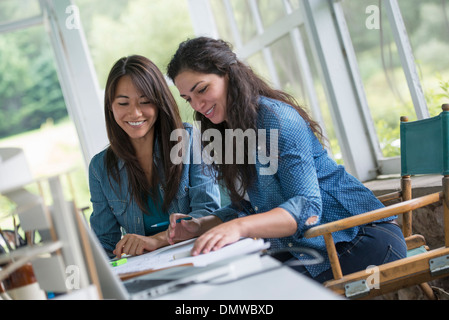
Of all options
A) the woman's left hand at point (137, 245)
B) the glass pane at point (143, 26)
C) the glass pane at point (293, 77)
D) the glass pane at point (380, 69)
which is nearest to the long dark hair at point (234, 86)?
the woman's left hand at point (137, 245)

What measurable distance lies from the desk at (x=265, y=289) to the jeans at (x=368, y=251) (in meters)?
0.67

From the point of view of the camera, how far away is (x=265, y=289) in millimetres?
771

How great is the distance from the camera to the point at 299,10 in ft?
9.48

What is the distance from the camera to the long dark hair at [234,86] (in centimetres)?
153

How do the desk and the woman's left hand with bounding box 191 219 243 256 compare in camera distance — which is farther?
the woman's left hand with bounding box 191 219 243 256

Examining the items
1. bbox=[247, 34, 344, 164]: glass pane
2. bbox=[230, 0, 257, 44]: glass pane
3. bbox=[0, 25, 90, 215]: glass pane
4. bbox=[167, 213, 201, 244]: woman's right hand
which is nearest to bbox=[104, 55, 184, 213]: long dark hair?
bbox=[167, 213, 201, 244]: woman's right hand

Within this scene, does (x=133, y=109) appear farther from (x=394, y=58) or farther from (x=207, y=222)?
(x=394, y=58)

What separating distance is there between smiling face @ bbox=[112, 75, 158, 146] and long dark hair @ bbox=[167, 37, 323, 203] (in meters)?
0.27

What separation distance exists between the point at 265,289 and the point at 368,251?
2.70 feet

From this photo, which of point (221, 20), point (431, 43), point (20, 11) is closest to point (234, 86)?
point (431, 43)

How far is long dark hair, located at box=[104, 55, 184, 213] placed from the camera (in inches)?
75.0

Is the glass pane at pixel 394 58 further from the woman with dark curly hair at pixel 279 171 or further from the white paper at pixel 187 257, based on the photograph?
the white paper at pixel 187 257

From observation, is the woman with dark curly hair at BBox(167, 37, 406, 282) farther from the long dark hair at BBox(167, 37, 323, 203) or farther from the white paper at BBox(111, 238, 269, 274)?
the white paper at BBox(111, 238, 269, 274)
